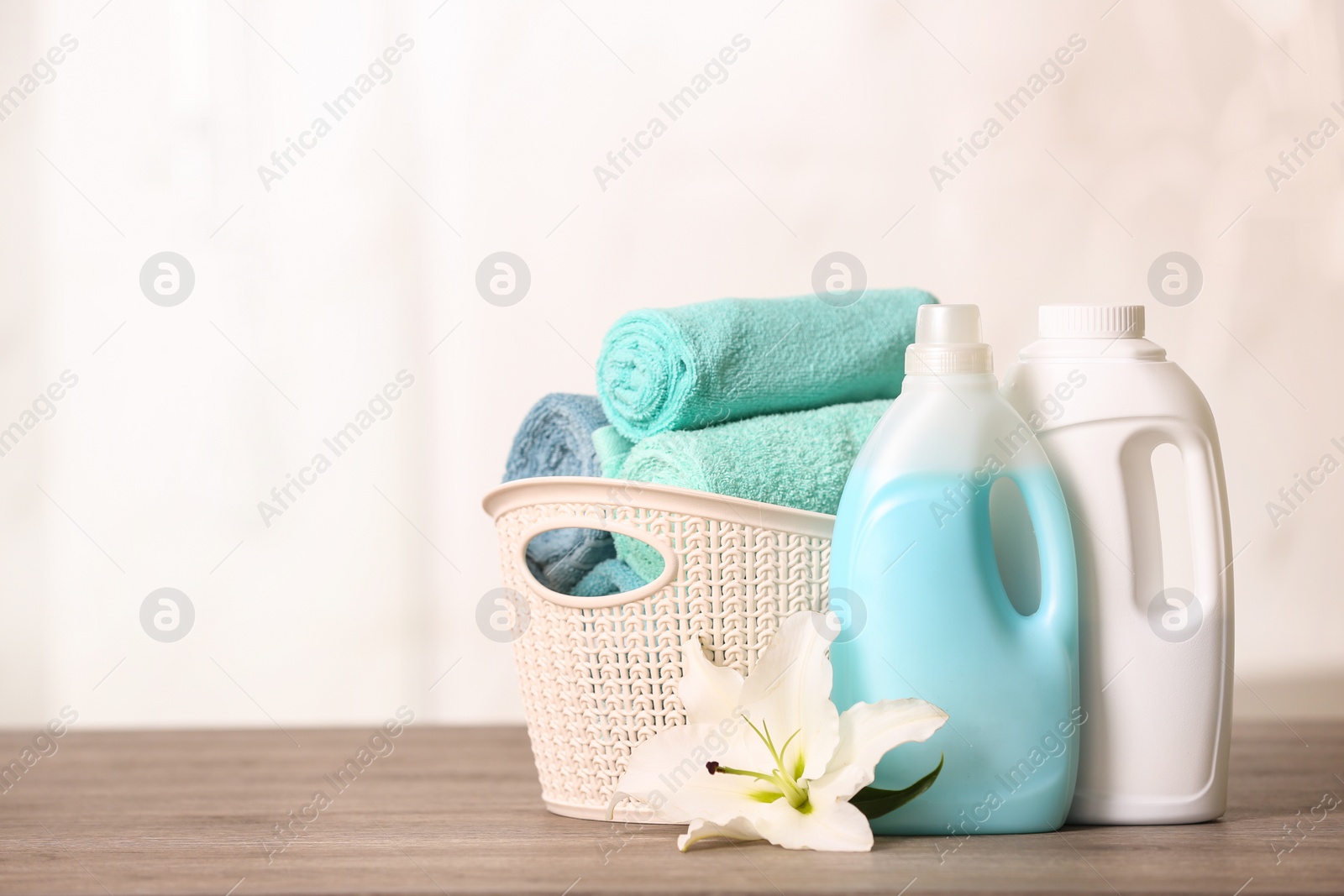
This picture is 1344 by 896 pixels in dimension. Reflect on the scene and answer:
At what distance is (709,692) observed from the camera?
657 mm

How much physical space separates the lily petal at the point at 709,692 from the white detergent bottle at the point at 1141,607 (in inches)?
8.4

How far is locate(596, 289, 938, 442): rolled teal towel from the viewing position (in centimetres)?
74

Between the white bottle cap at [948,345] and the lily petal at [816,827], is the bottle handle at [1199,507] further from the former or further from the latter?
the lily petal at [816,827]

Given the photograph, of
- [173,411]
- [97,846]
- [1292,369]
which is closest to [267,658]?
[173,411]

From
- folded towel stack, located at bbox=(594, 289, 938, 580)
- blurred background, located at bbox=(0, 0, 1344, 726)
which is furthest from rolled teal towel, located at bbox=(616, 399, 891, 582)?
blurred background, located at bbox=(0, 0, 1344, 726)

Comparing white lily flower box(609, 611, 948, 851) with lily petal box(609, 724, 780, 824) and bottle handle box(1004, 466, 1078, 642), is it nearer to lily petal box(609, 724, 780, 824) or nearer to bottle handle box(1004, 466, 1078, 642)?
lily petal box(609, 724, 780, 824)

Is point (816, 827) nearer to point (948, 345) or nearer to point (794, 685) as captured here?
point (794, 685)

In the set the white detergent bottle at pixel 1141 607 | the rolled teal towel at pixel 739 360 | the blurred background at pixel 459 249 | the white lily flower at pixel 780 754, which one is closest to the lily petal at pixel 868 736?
the white lily flower at pixel 780 754

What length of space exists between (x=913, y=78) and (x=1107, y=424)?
0.74m

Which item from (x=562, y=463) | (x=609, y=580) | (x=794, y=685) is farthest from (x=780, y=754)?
(x=562, y=463)

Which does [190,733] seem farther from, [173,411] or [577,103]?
[577,103]

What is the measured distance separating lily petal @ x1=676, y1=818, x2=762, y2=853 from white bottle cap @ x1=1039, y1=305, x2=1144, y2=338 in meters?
0.36

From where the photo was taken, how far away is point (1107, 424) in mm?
676

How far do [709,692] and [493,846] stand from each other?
16 cm
